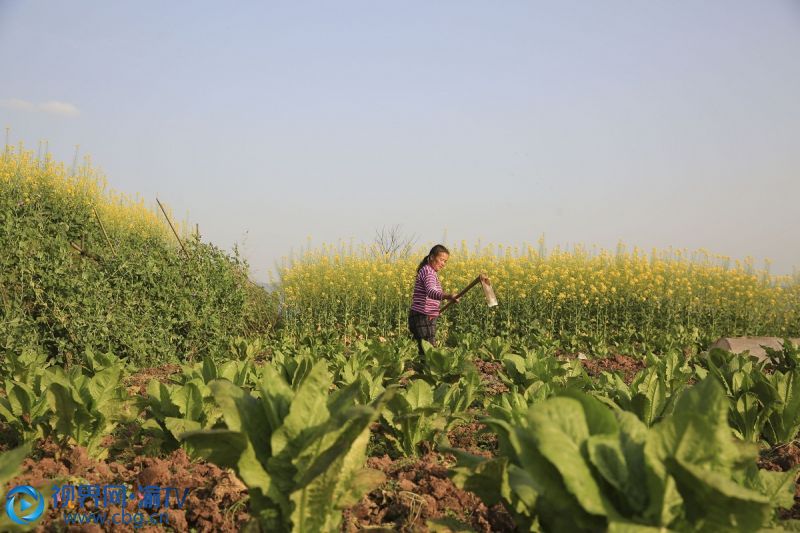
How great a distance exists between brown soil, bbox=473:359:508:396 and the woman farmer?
140 cm

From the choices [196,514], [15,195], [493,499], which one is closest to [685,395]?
[493,499]

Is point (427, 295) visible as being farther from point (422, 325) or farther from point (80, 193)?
point (80, 193)

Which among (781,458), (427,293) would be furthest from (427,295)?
(781,458)

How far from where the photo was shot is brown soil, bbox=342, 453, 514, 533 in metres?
2.79

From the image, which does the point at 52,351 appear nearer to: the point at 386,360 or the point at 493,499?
the point at 386,360

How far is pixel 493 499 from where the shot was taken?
226cm

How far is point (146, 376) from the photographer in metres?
7.38
